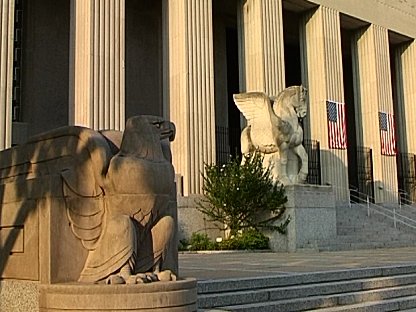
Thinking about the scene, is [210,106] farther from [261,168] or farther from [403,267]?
[403,267]

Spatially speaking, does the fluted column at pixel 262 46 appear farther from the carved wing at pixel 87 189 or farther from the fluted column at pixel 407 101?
the carved wing at pixel 87 189

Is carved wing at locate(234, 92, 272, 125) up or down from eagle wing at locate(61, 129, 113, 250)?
up

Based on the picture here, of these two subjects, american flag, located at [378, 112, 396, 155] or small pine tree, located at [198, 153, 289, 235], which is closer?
small pine tree, located at [198, 153, 289, 235]

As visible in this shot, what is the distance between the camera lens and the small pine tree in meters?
17.4

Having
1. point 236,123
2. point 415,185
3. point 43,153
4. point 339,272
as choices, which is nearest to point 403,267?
point 339,272

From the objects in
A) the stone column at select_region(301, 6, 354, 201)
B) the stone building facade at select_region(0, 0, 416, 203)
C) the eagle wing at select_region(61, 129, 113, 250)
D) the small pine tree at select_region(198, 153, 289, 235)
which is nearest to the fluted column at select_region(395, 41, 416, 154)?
the stone building facade at select_region(0, 0, 416, 203)

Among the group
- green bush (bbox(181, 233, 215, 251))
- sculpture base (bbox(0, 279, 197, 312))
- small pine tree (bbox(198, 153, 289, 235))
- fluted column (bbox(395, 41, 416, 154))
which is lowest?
sculpture base (bbox(0, 279, 197, 312))

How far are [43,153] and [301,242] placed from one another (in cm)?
1200

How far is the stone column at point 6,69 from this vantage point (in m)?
17.2

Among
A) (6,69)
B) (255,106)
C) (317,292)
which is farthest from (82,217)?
(6,69)

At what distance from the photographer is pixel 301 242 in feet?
56.6

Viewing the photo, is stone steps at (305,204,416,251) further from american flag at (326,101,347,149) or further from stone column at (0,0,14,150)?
stone column at (0,0,14,150)

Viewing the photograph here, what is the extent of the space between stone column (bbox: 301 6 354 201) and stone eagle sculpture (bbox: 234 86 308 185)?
7.57 m

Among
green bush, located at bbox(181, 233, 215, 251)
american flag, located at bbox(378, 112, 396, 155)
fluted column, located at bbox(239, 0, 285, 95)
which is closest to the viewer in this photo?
green bush, located at bbox(181, 233, 215, 251)
